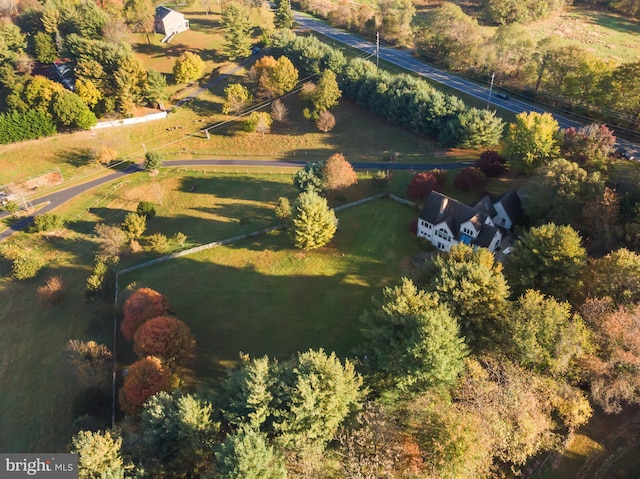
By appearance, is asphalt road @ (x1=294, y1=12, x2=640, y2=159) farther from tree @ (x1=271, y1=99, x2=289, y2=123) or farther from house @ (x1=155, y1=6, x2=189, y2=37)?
house @ (x1=155, y1=6, x2=189, y2=37)

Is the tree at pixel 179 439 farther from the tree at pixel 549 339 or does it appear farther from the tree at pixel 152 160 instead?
the tree at pixel 152 160

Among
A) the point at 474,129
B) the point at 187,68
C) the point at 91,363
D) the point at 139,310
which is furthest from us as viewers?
the point at 187,68

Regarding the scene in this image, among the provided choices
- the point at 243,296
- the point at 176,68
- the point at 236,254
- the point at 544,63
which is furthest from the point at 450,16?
the point at 243,296

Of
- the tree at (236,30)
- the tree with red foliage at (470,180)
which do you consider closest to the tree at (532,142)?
the tree with red foliage at (470,180)

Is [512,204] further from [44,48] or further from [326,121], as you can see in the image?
[44,48]

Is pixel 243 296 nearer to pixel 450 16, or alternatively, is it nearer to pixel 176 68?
pixel 176 68

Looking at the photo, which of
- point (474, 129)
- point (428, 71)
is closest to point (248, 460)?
point (474, 129)
